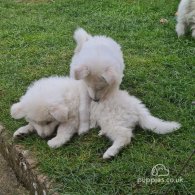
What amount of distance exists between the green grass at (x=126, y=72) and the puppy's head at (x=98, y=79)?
401 mm

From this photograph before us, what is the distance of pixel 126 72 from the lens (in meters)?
6.46

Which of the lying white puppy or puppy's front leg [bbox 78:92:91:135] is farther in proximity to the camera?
puppy's front leg [bbox 78:92:91:135]

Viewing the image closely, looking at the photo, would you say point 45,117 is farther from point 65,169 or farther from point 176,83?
point 176,83

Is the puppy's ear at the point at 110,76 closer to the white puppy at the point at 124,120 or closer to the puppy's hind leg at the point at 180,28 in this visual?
the white puppy at the point at 124,120

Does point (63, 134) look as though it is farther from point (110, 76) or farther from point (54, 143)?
point (110, 76)

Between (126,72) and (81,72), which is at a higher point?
(81,72)

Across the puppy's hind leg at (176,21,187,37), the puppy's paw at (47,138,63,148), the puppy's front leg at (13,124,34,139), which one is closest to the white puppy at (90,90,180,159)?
the puppy's paw at (47,138,63,148)

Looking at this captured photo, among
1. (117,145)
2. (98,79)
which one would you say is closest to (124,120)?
(117,145)

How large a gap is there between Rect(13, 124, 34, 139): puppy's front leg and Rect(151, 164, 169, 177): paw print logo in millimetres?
1503

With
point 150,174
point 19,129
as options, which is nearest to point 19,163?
point 19,129

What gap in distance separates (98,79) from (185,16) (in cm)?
356

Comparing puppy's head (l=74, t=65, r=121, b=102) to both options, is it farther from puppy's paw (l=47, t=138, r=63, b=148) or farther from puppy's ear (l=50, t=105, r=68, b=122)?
puppy's paw (l=47, t=138, r=63, b=148)

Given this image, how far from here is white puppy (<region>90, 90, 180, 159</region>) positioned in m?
4.71

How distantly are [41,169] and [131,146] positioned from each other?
0.89 m
